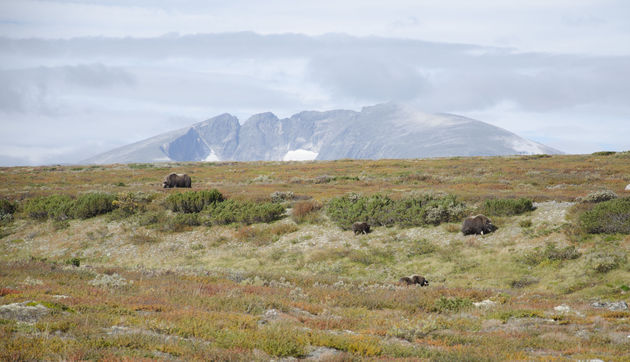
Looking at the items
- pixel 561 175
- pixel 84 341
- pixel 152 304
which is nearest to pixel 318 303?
pixel 152 304

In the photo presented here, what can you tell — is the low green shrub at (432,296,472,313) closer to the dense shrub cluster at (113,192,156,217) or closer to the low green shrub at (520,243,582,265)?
the low green shrub at (520,243,582,265)

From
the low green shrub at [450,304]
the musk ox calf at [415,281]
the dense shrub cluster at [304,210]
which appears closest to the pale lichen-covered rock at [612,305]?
the low green shrub at [450,304]

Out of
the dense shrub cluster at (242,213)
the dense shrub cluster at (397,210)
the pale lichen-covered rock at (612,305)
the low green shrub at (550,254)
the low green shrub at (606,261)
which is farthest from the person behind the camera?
the dense shrub cluster at (242,213)

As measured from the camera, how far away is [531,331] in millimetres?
10961

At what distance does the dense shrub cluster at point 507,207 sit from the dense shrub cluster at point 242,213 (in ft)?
45.3

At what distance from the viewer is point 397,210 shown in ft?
92.6

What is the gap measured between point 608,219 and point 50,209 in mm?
36956

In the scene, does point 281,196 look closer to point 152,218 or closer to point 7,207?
point 152,218

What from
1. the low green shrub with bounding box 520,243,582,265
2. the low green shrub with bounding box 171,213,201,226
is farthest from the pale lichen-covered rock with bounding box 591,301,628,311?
the low green shrub with bounding box 171,213,201,226

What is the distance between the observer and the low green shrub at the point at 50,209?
33688 mm

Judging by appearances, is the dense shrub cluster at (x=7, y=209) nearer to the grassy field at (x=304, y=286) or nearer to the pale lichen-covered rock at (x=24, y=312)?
the grassy field at (x=304, y=286)

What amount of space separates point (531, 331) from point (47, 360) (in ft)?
34.3

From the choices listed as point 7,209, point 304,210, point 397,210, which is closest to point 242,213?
point 304,210

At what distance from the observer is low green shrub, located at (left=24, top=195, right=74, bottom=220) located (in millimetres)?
33688
